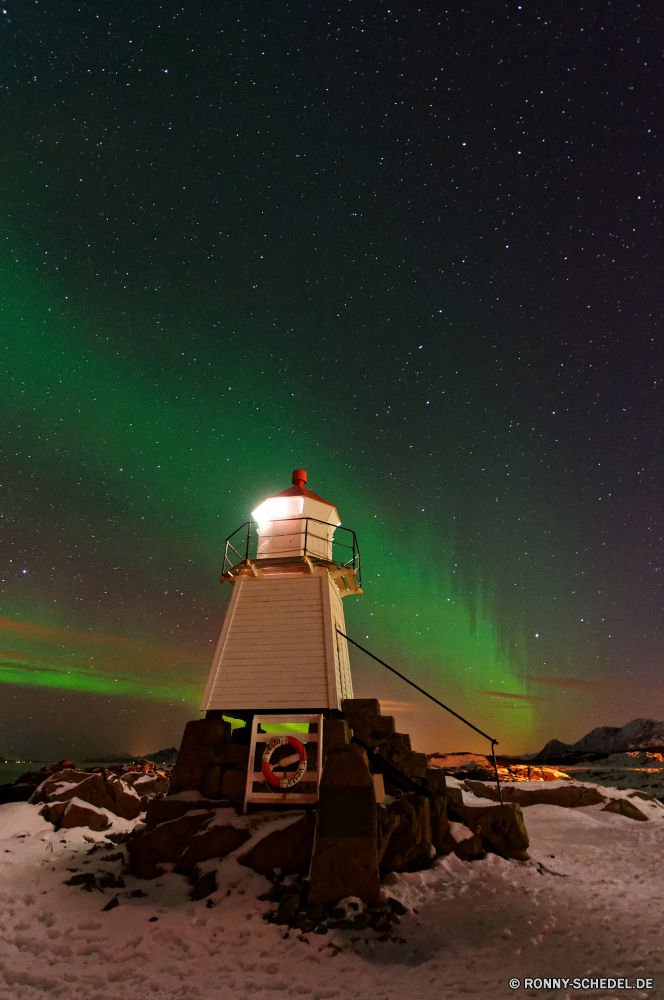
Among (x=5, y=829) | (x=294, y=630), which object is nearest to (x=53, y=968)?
(x=294, y=630)

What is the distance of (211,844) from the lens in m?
11.5

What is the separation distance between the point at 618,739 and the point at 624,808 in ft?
426

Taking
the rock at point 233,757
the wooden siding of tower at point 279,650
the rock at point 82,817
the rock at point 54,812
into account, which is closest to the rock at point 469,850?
the wooden siding of tower at point 279,650

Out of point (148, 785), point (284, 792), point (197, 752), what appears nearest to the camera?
point (284, 792)

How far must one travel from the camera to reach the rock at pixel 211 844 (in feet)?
37.2

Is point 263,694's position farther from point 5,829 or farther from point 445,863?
point 5,829

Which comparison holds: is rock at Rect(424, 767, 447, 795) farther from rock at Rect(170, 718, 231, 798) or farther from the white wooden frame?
rock at Rect(170, 718, 231, 798)

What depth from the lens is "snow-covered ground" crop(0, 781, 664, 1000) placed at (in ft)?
22.8

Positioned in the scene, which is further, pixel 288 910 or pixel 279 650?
pixel 279 650

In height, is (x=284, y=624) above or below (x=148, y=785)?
above

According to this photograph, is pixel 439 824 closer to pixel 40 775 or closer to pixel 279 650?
pixel 279 650

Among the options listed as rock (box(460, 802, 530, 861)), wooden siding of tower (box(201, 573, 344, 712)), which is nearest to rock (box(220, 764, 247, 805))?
wooden siding of tower (box(201, 573, 344, 712))

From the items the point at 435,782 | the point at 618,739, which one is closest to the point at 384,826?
the point at 435,782

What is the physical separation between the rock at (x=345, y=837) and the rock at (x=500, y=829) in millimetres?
4082
